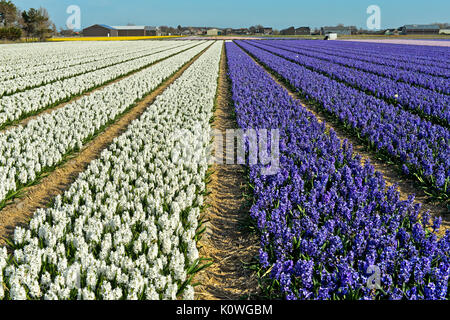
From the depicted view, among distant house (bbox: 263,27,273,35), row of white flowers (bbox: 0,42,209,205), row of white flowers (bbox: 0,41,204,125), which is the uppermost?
distant house (bbox: 263,27,273,35)

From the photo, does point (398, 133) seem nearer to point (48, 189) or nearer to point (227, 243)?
point (227, 243)

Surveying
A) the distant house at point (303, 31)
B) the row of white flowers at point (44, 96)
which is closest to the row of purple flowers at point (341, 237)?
the row of white flowers at point (44, 96)

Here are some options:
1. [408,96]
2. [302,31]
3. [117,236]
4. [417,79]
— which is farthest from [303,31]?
[117,236]

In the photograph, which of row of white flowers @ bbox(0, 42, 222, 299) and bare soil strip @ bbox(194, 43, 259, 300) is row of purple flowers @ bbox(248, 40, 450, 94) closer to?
bare soil strip @ bbox(194, 43, 259, 300)

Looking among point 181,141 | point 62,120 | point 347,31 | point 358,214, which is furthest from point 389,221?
point 347,31

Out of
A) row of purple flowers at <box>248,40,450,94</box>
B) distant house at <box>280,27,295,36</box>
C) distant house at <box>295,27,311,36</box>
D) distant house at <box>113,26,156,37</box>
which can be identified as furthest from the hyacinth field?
distant house at <box>280,27,295,36</box>

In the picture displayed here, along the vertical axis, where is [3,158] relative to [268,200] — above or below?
above

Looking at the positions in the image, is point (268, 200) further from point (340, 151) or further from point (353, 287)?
point (340, 151)
